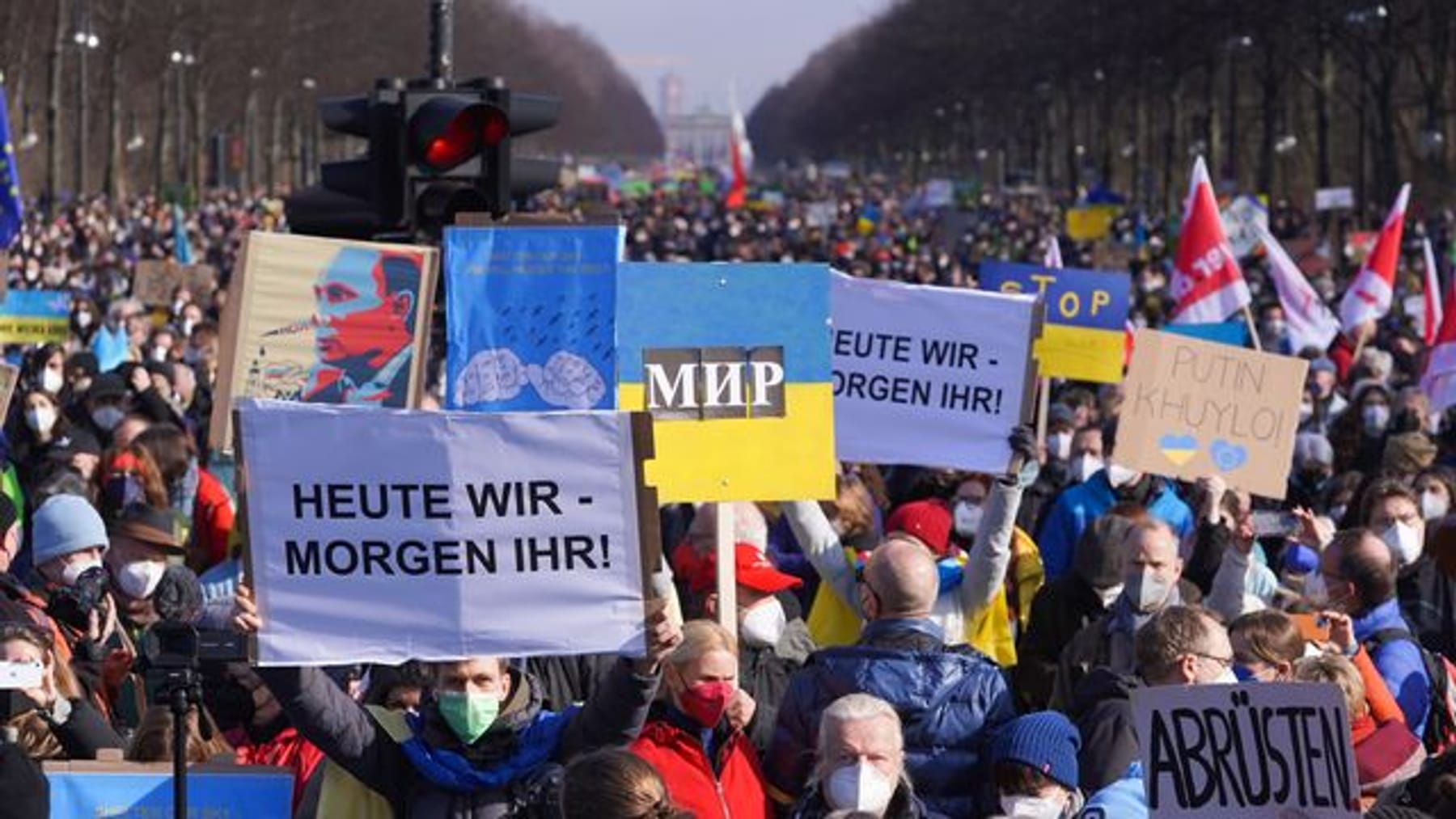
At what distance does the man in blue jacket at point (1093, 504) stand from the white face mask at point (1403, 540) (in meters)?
1.06

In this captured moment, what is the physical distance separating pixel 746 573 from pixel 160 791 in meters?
2.32

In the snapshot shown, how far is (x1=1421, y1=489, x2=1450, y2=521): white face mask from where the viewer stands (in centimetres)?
1225

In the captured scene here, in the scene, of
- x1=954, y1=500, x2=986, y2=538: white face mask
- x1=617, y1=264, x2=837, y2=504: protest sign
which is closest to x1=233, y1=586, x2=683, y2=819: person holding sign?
x1=617, y1=264, x2=837, y2=504: protest sign

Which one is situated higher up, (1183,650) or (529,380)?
(529,380)

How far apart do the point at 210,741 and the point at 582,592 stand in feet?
3.80

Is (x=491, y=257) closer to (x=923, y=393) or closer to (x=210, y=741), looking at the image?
(x=923, y=393)

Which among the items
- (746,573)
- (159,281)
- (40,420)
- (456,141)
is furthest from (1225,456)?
(159,281)

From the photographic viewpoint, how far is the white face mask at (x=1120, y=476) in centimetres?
1204

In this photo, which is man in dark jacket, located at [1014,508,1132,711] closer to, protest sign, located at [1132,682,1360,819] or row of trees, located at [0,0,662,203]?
protest sign, located at [1132,682,1360,819]

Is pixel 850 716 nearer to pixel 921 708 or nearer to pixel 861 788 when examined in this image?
pixel 861 788

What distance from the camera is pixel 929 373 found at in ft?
32.7

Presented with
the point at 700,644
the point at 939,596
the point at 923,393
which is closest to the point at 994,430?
the point at 923,393

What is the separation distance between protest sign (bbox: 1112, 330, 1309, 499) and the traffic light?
7.23 feet

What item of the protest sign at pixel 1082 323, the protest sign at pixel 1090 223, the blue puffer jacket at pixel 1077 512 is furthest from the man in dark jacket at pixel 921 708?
the protest sign at pixel 1090 223
